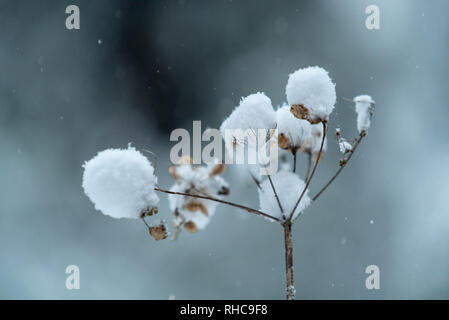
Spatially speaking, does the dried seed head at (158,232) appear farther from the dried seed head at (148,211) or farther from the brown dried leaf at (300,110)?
the brown dried leaf at (300,110)

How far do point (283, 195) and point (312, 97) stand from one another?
0.12 meters

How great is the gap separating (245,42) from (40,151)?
1042 mm

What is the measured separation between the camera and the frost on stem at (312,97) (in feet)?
1.35

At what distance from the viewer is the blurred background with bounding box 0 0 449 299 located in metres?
1.50

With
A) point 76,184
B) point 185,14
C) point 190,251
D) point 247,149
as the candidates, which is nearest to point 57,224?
point 76,184

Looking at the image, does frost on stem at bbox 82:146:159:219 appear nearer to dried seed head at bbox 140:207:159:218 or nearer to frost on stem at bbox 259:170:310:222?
dried seed head at bbox 140:207:159:218

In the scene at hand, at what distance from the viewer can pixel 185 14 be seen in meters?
1.84

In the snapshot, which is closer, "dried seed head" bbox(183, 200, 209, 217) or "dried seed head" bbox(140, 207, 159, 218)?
"dried seed head" bbox(140, 207, 159, 218)

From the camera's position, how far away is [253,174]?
0.48m

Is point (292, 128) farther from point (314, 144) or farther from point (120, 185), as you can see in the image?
point (120, 185)

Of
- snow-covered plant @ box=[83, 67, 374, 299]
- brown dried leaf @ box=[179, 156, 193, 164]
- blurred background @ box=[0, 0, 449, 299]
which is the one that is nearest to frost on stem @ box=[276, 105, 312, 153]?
snow-covered plant @ box=[83, 67, 374, 299]

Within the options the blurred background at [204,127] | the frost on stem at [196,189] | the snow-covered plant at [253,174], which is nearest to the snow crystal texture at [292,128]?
the snow-covered plant at [253,174]

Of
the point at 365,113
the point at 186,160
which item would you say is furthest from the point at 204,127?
the point at 365,113

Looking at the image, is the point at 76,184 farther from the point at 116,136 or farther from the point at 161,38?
the point at 161,38
